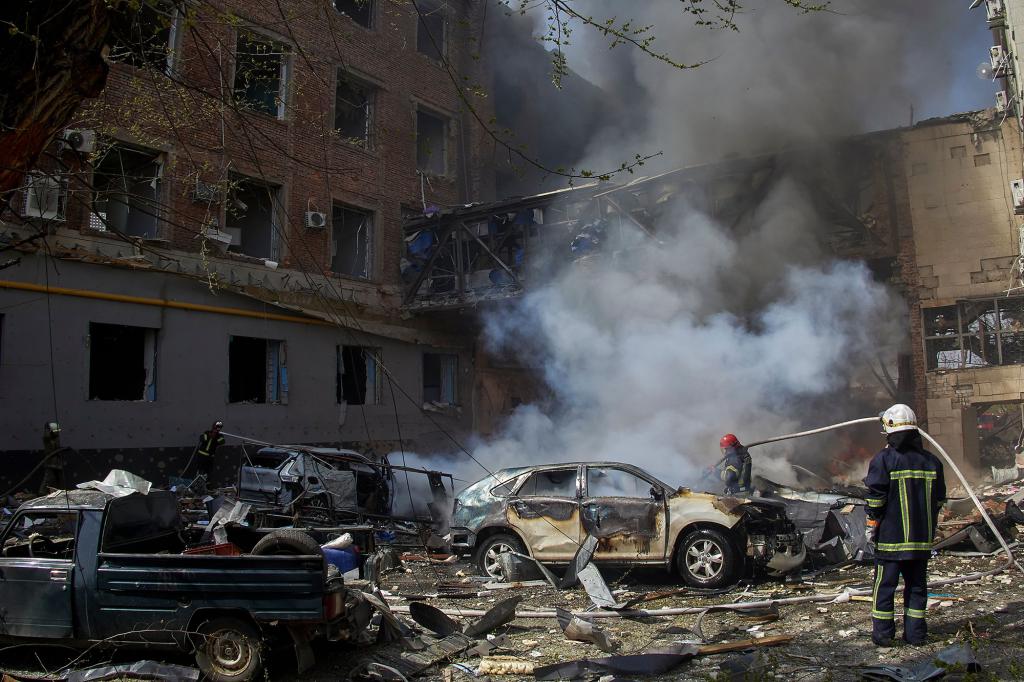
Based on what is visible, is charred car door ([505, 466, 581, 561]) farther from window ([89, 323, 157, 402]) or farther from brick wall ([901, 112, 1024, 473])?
brick wall ([901, 112, 1024, 473])

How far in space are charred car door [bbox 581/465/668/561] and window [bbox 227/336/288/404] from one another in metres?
9.58

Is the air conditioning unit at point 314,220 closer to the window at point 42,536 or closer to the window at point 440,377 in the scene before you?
the window at point 440,377

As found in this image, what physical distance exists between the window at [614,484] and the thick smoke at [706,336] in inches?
222

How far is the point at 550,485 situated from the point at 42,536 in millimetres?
5164

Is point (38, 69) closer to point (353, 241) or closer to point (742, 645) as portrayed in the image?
point (742, 645)

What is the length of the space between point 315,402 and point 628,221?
7988 millimetres

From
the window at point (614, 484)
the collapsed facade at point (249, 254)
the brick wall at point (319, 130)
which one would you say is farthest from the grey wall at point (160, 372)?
the window at point (614, 484)

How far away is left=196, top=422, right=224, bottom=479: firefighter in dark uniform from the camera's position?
1349cm

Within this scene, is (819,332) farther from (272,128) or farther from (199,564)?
(199,564)

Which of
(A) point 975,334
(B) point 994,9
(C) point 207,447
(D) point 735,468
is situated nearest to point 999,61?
(B) point 994,9

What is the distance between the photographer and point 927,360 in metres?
16.2

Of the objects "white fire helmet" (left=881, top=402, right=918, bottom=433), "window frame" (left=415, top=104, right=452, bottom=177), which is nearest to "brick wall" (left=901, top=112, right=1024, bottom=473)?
"window frame" (left=415, top=104, right=452, bottom=177)

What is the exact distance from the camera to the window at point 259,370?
1580 cm

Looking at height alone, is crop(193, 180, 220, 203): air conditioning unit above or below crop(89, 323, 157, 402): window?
above
